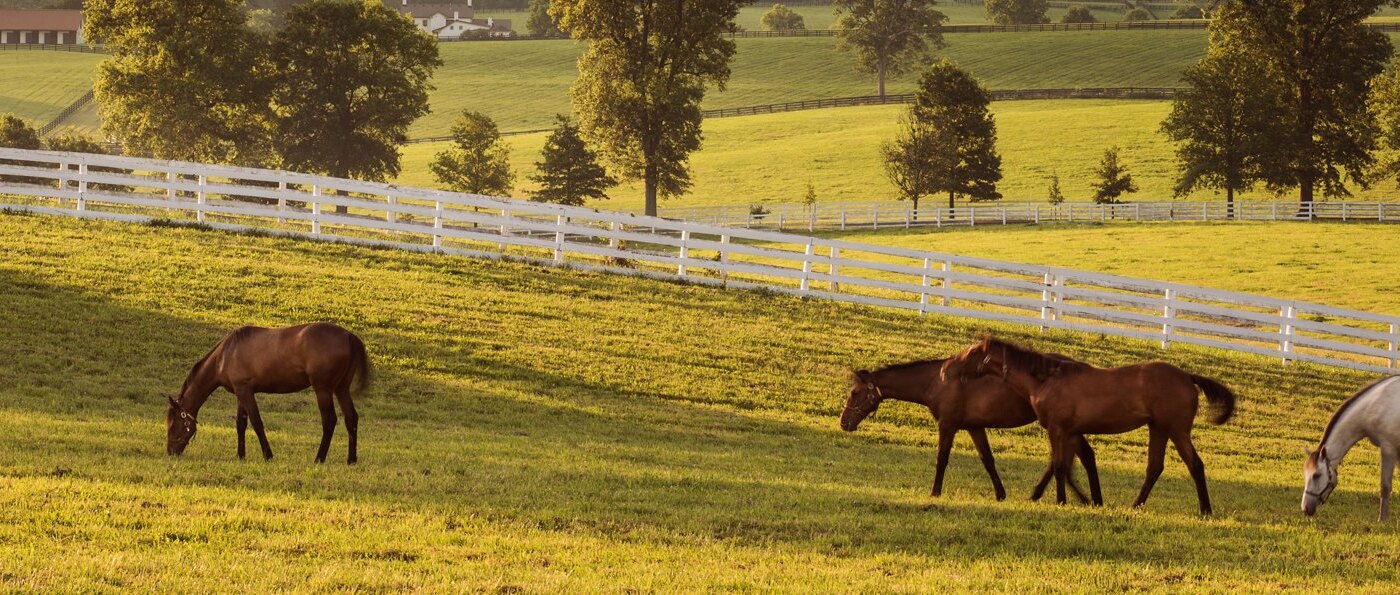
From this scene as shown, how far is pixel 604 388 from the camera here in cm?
1848

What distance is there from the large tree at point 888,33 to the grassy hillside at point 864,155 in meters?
12.4

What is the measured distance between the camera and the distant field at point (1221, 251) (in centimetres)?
3816

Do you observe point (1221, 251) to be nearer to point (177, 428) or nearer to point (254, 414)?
point (254, 414)

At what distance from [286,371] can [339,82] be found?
3916 centimetres

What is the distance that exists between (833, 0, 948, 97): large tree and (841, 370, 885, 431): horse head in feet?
312

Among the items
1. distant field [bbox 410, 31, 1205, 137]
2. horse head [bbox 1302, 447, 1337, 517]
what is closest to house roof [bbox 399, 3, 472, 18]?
distant field [bbox 410, 31, 1205, 137]

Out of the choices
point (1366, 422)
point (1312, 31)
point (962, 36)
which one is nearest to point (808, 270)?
point (1366, 422)

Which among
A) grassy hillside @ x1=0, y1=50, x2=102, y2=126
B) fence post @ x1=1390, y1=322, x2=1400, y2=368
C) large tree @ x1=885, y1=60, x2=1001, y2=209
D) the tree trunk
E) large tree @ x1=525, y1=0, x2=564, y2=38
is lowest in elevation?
fence post @ x1=1390, y1=322, x2=1400, y2=368

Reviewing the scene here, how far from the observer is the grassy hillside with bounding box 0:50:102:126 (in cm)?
9739

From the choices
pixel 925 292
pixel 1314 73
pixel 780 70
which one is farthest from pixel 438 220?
pixel 780 70

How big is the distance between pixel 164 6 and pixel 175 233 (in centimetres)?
2483

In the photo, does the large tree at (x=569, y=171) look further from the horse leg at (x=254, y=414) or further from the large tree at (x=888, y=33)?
the large tree at (x=888, y=33)

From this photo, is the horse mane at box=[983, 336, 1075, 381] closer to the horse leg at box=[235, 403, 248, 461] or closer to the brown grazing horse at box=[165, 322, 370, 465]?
the brown grazing horse at box=[165, 322, 370, 465]

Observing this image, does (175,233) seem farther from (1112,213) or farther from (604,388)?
(1112,213)
